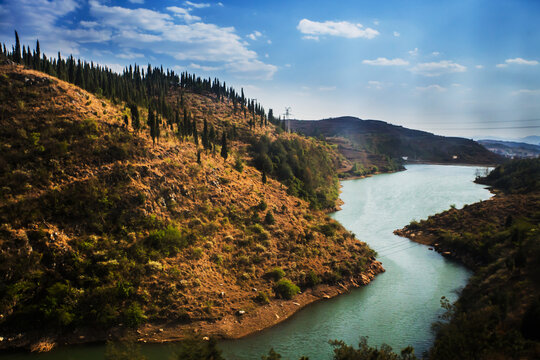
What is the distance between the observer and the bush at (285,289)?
3875 cm

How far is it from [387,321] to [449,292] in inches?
533

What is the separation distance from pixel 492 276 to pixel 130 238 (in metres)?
43.8

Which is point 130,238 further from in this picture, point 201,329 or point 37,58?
point 37,58

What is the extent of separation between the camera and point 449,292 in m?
42.8

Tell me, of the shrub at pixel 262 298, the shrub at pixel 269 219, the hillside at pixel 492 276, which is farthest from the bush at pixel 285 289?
the hillside at pixel 492 276

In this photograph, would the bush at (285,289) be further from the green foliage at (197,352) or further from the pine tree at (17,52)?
the pine tree at (17,52)

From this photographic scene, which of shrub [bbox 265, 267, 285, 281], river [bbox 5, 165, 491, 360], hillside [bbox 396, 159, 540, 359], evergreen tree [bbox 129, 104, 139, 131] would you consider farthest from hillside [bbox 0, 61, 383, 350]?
hillside [bbox 396, 159, 540, 359]

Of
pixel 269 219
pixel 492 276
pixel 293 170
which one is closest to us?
pixel 492 276

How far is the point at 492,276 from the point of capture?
37656mm

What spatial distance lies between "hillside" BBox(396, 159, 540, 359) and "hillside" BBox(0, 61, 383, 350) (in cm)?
1603

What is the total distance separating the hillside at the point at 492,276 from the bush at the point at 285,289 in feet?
53.8

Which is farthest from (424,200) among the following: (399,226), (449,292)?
(449,292)

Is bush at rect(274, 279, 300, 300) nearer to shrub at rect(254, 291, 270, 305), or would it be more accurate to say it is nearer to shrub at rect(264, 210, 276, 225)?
shrub at rect(254, 291, 270, 305)

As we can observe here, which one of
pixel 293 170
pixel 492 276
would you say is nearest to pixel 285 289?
pixel 492 276
